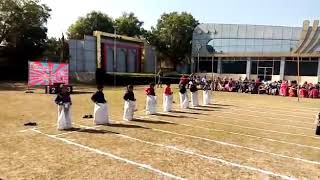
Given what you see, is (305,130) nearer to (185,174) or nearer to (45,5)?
(185,174)

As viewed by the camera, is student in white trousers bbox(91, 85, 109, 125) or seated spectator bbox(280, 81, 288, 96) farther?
seated spectator bbox(280, 81, 288, 96)

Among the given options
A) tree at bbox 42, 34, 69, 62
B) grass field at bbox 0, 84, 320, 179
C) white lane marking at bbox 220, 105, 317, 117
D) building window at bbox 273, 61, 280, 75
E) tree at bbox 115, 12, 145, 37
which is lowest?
grass field at bbox 0, 84, 320, 179

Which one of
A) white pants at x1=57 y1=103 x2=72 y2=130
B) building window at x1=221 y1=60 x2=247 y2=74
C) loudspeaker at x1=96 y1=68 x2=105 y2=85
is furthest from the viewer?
building window at x1=221 y1=60 x2=247 y2=74

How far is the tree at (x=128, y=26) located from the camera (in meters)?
66.9

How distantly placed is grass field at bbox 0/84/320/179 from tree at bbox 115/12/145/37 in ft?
165

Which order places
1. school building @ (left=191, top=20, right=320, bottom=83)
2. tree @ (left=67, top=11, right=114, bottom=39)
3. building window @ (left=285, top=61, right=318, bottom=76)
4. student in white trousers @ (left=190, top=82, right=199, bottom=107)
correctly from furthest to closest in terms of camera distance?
tree @ (left=67, top=11, right=114, bottom=39), school building @ (left=191, top=20, right=320, bottom=83), building window @ (left=285, top=61, right=318, bottom=76), student in white trousers @ (left=190, top=82, right=199, bottom=107)

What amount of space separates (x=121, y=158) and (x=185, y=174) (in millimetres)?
1983

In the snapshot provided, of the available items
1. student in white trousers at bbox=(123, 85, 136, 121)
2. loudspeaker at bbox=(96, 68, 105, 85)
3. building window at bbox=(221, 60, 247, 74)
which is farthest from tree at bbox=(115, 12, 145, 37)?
student in white trousers at bbox=(123, 85, 136, 121)

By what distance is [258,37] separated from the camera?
158ft

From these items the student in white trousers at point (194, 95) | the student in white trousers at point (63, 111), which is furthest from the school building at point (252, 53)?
the student in white trousers at point (63, 111)

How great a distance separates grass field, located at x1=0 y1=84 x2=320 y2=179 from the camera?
8.82 meters

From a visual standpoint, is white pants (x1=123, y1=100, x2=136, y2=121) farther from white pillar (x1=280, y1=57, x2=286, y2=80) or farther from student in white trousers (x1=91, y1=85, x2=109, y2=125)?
white pillar (x1=280, y1=57, x2=286, y2=80)

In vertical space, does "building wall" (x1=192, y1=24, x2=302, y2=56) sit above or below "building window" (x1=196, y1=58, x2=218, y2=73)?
above

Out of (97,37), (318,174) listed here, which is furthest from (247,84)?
(318,174)
